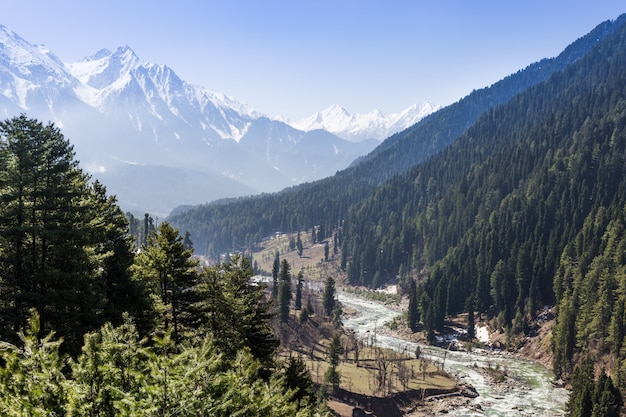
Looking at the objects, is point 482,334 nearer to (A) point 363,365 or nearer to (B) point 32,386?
(A) point 363,365

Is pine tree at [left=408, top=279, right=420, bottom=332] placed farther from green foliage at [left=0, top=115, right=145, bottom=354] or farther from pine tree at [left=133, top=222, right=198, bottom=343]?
green foliage at [left=0, top=115, right=145, bottom=354]

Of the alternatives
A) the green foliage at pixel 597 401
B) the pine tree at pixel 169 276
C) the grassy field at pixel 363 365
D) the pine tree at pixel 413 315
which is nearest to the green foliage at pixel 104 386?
the pine tree at pixel 169 276

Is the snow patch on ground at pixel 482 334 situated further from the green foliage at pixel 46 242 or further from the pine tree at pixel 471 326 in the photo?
the green foliage at pixel 46 242

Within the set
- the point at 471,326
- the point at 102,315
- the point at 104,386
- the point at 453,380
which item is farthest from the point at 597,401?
the point at 104,386

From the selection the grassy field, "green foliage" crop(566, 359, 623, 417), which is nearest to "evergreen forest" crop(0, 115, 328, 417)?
the grassy field

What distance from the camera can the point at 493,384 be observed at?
102938mm

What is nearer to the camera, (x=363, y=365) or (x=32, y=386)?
(x=32, y=386)

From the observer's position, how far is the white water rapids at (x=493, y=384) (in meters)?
87.7

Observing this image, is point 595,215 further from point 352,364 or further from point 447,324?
point 352,364

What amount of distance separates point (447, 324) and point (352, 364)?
193ft

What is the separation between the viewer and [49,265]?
32062mm

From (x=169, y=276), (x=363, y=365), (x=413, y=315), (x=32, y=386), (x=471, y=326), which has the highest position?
(x=169, y=276)

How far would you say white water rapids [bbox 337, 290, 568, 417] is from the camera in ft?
288

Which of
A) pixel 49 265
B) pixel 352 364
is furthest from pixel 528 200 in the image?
pixel 49 265
